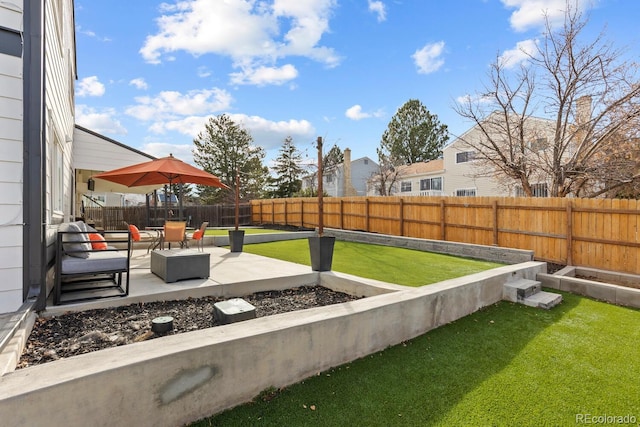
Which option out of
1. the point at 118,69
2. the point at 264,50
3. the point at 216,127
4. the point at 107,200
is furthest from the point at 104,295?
the point at 216,127

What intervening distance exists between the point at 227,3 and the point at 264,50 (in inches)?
198

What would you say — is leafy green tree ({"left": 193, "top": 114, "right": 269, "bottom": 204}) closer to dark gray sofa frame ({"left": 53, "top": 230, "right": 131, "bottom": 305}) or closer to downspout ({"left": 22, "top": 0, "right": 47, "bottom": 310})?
dark gray sofa frame ({"left": 53, "top": 230, "right": 131, "bottom": 305})

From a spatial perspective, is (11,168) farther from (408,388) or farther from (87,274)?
(408,388)

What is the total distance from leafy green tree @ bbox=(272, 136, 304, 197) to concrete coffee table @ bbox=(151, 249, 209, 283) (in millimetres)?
29855

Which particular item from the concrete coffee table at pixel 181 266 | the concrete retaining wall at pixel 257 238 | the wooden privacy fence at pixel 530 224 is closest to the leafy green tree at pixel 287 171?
the wooden privacy fence at pixel 530 224

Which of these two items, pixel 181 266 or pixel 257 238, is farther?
pixel 257 238

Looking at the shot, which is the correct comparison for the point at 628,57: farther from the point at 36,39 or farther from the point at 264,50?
the point at 36,39

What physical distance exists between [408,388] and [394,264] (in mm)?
4258

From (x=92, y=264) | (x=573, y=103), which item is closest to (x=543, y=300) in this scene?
(x=92, y=264)

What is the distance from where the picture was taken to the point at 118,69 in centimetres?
1034

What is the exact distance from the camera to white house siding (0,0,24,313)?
3127 millimetres

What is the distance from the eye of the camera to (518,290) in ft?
17.0

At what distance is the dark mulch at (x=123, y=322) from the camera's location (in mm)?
2871

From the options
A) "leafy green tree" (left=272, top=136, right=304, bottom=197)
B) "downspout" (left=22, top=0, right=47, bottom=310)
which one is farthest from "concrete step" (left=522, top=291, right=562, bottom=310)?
"leafy green tree" (left=272, top=136, right=304, bottom=197)
